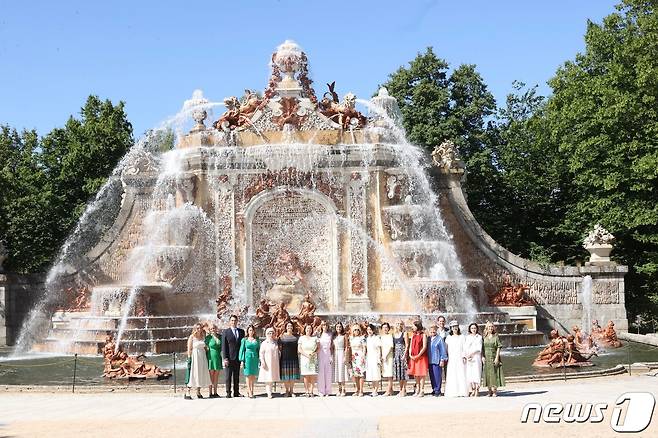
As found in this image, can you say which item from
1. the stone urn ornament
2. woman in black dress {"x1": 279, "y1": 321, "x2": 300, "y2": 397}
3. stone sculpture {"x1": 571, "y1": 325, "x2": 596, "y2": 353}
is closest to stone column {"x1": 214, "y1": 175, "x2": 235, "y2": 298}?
stone sculpture {"x1": 571, "y1": 325, "x2": 596, "y2": 353}

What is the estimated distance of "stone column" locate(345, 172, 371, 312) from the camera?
1294 inches

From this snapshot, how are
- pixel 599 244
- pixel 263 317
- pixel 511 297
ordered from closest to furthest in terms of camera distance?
pixel 263 317 → pixel 511 297 → pixel 599 244

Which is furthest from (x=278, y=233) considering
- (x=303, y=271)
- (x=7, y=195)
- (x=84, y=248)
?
(x=84, y=248)

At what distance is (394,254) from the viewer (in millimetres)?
32469

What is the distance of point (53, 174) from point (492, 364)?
36104 mm

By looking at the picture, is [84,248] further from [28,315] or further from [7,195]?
[28,315]

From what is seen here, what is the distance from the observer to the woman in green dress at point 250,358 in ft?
60.4

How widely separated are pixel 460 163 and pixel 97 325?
46.7 ft

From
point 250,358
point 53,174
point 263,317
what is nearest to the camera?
point 250,358

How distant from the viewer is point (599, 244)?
3522 centimetres

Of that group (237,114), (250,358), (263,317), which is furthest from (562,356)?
(237,114)

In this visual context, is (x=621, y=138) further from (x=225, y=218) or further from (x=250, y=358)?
(x=250, y=358)

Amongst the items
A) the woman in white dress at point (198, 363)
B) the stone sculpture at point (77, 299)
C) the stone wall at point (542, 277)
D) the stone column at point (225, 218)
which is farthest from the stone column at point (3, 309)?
the woman in white dress at point (198, 363)

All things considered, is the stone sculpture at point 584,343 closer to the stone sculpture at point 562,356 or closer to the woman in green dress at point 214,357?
the stone sculpture at point 562,356
